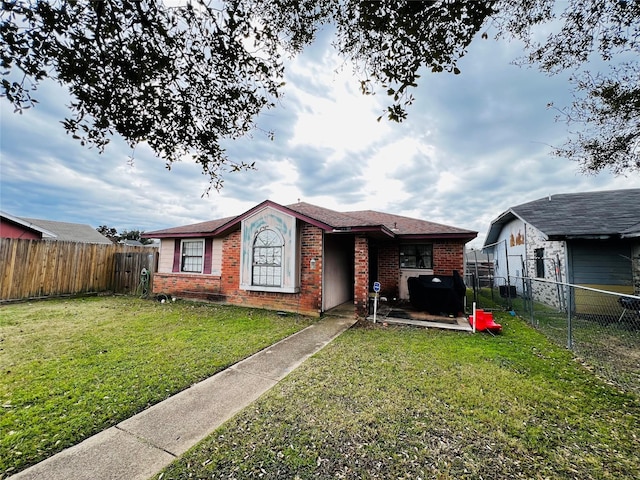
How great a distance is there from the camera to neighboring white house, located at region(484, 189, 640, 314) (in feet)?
26.0

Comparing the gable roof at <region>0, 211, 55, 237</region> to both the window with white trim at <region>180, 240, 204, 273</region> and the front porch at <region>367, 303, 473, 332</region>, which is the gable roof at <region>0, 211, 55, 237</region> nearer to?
the window with white trim at <region>180, 240, 204, 273</region>

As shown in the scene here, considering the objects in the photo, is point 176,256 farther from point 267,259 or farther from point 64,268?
point 267,259

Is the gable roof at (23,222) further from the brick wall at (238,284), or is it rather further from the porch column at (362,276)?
the porch column at (362,276)

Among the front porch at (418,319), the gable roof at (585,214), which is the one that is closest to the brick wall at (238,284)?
the front porch at (418,319)

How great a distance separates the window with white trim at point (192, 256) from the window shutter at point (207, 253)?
209 mm

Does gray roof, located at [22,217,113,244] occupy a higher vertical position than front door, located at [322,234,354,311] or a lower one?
higher

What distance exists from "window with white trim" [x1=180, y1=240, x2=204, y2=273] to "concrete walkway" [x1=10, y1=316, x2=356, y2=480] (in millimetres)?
7120

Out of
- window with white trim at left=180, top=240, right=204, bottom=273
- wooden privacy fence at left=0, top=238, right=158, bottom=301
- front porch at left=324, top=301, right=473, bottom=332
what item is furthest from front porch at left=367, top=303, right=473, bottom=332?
wooden privacy fence at left=0, top=238, right=158, bottom=301

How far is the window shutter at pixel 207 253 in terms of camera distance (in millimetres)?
10172

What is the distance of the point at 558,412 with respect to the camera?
3.03 m

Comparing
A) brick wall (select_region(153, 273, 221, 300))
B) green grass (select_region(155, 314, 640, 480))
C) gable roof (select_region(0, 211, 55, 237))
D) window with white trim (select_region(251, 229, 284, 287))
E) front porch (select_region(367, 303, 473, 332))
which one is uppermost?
gable roof (select_region(0, 211, 55, 237))

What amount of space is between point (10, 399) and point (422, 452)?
15.5ft

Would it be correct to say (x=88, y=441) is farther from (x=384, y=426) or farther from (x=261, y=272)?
(x=261, y=272)

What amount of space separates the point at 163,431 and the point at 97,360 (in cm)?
273
